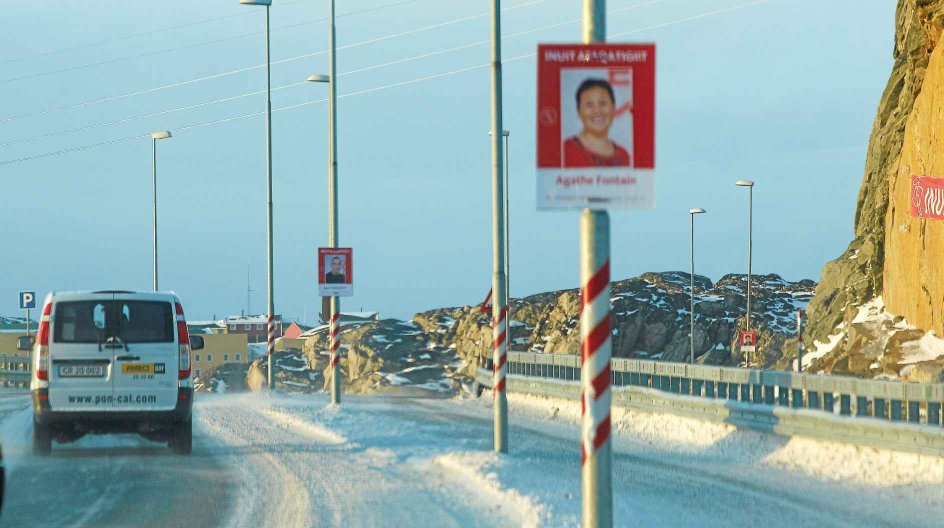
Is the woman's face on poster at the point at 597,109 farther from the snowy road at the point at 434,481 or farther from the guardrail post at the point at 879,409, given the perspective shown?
the guardrail post at the point at 879,409

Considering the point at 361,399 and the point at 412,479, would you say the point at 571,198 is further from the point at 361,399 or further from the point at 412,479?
the point at 361,399

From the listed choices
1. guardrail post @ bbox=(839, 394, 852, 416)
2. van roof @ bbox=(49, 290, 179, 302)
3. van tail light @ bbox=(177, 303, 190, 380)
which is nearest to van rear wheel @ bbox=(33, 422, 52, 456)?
van roof @ bbox=(49, 290, 179, 302)

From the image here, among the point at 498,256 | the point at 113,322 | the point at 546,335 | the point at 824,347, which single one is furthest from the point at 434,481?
the point at 546,335

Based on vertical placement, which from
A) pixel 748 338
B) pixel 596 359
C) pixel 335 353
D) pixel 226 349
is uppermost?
pixel 596 359

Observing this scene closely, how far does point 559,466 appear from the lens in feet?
53.9

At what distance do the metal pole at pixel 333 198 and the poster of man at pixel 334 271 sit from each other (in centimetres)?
23

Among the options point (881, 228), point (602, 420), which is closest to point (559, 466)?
point (602, 420)

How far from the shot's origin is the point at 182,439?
17.7 m

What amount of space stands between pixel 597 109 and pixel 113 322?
1075cm

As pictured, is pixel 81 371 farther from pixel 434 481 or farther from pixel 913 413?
pixel 913 413

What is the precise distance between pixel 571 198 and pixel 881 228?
97.9 ft

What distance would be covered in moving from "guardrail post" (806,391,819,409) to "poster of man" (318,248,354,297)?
12.4 m

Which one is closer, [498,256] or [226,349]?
[498,256]

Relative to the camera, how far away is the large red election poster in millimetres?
8180
